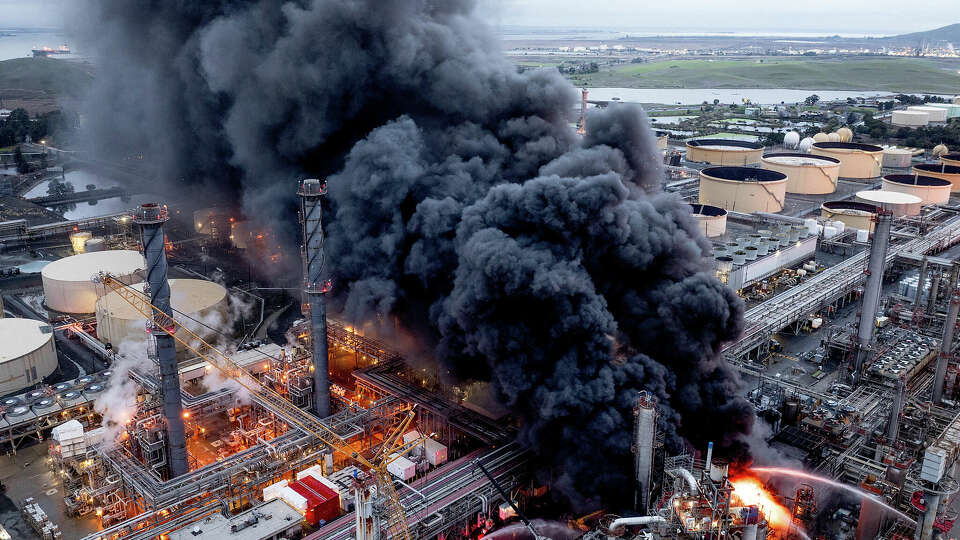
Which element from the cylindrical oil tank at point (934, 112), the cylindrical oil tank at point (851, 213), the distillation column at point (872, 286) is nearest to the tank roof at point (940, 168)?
the cylindrical oil tank at point (851, 213)

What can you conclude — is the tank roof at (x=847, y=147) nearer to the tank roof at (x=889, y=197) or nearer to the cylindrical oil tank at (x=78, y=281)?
the tank roof at (x=889, y=197)

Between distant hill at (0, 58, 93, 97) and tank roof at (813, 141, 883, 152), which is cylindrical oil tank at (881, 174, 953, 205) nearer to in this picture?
tank roof at (813, 141, 883, 152)

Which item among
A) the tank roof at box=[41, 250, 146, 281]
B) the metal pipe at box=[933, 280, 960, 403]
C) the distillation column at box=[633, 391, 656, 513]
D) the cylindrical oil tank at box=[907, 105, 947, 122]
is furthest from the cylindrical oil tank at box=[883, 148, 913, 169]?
the tank roof at box=[41, 250, 146, 281]

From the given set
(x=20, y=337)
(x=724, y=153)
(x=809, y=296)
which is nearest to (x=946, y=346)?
(x=809, y=296)

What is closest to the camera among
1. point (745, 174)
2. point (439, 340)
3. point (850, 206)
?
point (439, 340)

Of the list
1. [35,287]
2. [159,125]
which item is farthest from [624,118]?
[35,287]

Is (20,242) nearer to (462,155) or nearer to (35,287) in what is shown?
(35,287)

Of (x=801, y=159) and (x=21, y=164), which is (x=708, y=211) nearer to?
(x=801, y=159)
